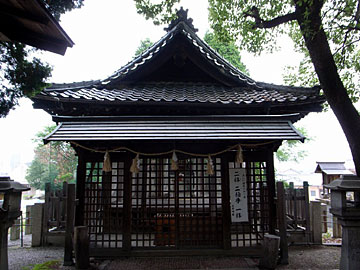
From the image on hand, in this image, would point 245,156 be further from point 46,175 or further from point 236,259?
point 46,175

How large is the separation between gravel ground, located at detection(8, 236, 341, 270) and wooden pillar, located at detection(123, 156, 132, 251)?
472 millimetres

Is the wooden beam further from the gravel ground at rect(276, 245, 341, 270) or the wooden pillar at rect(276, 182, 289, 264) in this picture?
the gravel ground at rect(276, 245, 341, 270)

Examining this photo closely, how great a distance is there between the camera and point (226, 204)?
7.29 metres

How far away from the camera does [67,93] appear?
24.0ft

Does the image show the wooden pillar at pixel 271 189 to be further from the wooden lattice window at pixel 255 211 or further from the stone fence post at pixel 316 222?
the stone fence post at pixel 316 222

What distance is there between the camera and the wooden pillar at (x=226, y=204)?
717cm

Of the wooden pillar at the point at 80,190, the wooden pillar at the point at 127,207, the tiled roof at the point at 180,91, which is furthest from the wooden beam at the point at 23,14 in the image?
the wooden pillar at the point at 127,207

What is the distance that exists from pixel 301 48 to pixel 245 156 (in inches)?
219

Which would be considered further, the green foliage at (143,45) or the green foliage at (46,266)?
the green foliage at (143,45)

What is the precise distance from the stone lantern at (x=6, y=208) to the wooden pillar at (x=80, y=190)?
211 centimetres

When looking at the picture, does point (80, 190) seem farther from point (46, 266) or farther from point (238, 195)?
point (238, 195)

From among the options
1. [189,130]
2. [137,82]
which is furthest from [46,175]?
[189,130]

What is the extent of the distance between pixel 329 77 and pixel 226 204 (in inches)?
174

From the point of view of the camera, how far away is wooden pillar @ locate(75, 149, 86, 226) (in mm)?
7207
